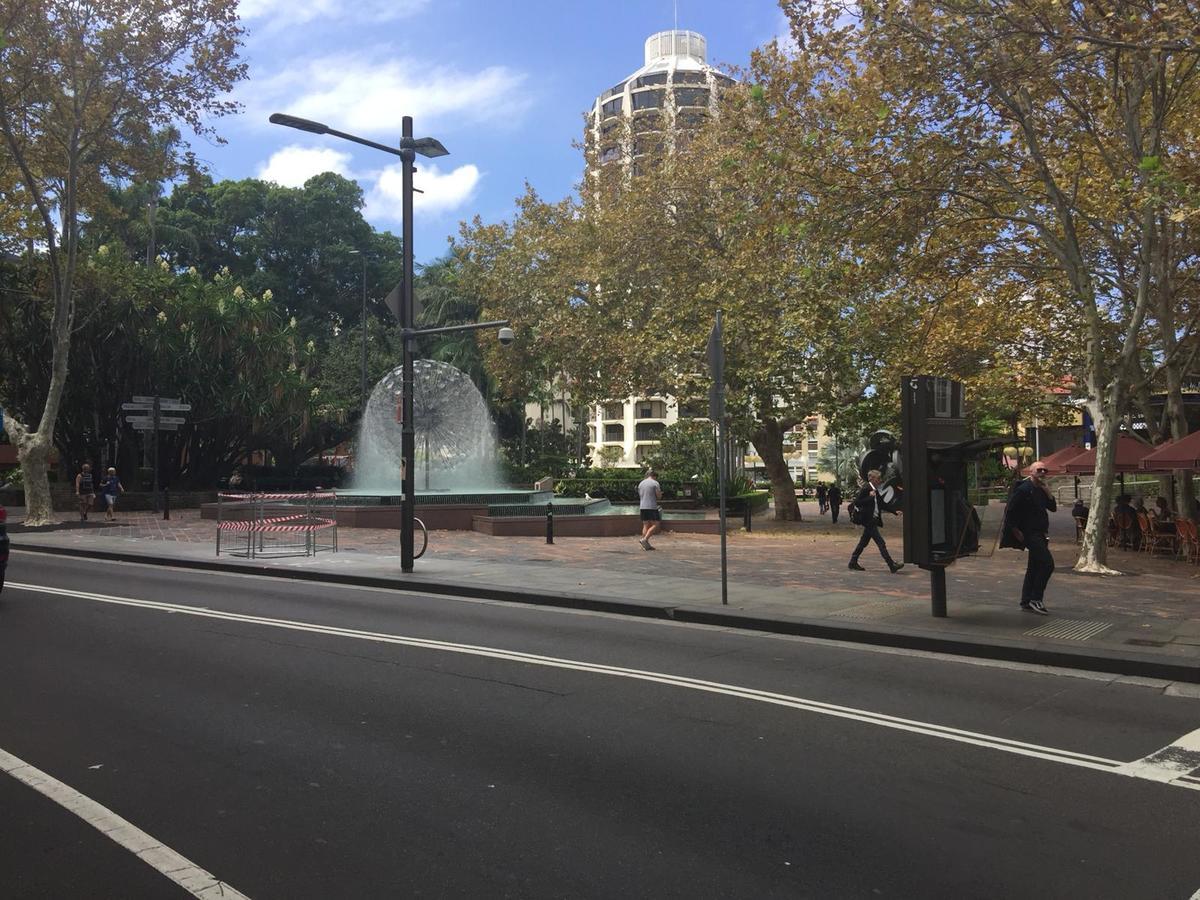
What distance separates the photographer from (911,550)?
948 centimetres

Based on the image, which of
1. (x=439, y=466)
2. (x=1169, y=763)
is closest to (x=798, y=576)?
(x=1169, y=763)

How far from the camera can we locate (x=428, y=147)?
14.3 m

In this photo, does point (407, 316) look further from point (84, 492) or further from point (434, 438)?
point (84, 492)

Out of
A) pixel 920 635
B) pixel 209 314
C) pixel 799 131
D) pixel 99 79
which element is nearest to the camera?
pixel 920 635

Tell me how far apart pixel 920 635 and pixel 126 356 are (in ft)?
97.8

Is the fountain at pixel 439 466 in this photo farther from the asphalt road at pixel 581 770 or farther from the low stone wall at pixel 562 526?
the asphalt road at pixel 581 770

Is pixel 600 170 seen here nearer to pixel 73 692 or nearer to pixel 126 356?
pixel 126 356

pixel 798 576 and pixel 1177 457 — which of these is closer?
pixel 798 576

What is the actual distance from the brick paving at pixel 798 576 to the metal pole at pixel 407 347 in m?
0.79

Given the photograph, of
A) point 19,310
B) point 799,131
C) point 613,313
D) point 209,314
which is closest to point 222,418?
point 209,314

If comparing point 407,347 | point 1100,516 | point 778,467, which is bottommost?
point 1100,516

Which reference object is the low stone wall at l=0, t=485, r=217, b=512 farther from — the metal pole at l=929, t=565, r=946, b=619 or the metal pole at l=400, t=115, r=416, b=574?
the metal pole at l=929, t=565, r=946, b=619

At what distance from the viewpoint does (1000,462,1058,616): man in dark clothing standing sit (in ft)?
32.2

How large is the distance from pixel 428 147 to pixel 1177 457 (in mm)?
13875
